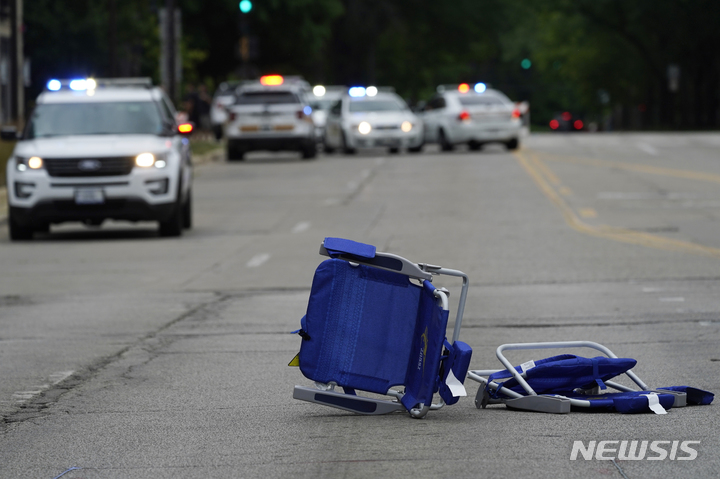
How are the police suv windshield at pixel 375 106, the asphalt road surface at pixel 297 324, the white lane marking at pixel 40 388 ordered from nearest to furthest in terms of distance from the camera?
the asphalt road surface at pixel 297 324, the white lane marking at pixel 40 388, the police suv windshield at pixel 375 106

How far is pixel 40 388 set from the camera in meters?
7.72

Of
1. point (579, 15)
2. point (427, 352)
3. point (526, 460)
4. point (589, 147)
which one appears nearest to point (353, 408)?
point (427, 352)

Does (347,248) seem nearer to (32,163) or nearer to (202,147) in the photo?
(32,163)

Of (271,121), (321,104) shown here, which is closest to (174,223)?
(271,121)

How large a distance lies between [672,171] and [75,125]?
14064mm

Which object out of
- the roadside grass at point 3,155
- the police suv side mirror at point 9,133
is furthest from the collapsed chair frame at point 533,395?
the roadside grass at point 3,155

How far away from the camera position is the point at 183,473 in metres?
5.57

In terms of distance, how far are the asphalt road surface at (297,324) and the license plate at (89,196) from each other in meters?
0.57

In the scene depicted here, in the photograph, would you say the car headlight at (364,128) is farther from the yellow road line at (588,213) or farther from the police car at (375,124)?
the yellow road line at (588,213)

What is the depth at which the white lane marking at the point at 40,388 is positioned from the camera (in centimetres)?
745

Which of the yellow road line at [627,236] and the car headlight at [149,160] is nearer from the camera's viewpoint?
the yellow road line at [627,236]

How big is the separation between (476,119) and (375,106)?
2.74 metres

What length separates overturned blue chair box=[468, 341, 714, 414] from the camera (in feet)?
21.5

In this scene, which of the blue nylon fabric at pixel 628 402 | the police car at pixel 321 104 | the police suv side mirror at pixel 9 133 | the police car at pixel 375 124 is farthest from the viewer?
the police car at pixel 321 104
